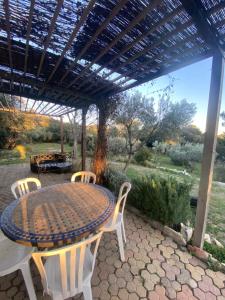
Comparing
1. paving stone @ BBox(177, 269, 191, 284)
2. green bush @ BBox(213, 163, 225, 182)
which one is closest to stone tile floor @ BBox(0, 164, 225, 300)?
paving stone @ BBox(177, 269, 191, 284)

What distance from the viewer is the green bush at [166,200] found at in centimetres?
259

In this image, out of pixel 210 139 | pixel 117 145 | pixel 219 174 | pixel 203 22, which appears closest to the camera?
pixel 203 22

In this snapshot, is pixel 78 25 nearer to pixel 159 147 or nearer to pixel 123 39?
pixel 123 39

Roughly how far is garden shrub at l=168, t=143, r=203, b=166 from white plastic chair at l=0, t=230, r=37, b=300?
27.2ft

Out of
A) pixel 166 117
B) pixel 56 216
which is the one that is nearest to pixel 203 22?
pixel 56 216

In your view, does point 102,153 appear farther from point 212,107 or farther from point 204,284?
point 204,284

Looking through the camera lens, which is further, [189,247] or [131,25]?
[189,247]

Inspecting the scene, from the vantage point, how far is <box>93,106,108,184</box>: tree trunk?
430 centimetres

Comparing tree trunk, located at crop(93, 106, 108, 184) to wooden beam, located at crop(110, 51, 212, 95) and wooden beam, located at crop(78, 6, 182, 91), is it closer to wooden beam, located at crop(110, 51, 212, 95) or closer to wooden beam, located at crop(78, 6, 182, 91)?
wooden beam, located at crop(110, 51, 212, 95)

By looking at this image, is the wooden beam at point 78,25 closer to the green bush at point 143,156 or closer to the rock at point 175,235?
the rock at point 175,235

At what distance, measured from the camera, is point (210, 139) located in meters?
2.01

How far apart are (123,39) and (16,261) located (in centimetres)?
248

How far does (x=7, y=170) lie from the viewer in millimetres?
6098

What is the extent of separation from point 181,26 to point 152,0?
0.42 m
